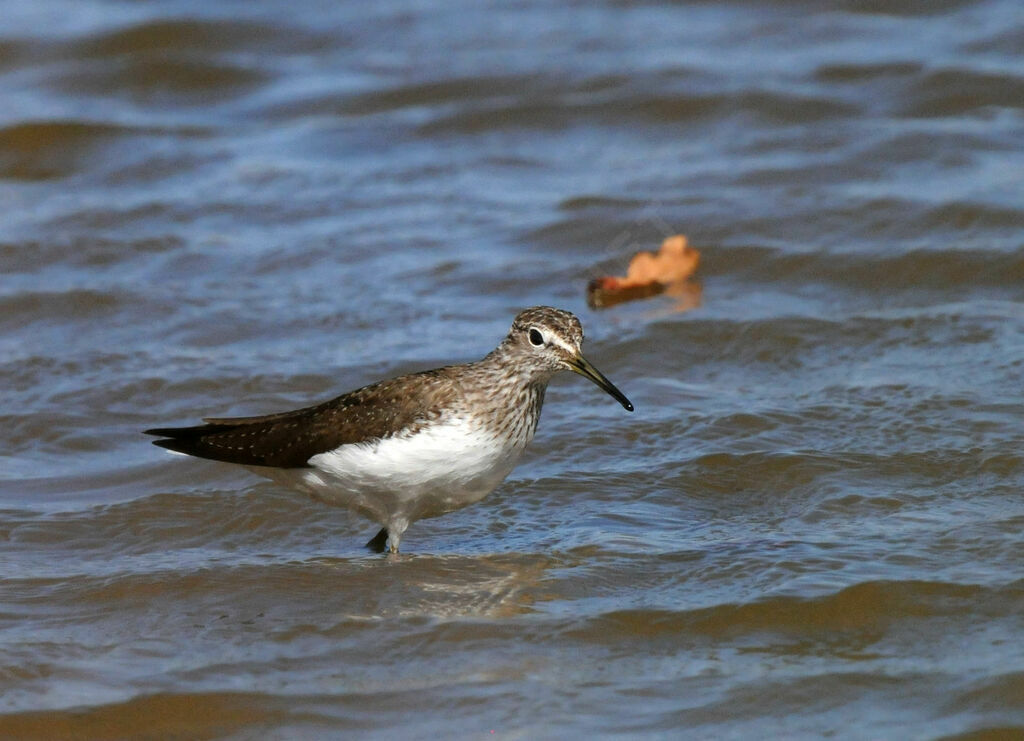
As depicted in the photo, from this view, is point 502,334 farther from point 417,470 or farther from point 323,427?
point 417,470

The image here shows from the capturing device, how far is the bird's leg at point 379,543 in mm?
7188

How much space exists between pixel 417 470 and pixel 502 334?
3.31m

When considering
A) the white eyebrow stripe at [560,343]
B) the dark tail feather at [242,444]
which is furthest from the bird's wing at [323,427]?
the white eyebrow stripe at [560,343]

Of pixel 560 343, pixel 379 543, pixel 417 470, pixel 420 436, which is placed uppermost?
pixel 560 343


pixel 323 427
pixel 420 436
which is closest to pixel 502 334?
pixel 323 427

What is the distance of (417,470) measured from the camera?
662 centimetres

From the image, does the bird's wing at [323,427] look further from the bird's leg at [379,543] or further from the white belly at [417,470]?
the bird's leg at [379,543]

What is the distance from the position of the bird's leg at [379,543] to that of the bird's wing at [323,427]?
584 mm

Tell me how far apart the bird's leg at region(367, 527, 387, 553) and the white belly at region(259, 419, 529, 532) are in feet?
0.87

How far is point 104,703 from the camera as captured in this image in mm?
5633

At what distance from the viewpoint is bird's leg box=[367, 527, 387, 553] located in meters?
7.19

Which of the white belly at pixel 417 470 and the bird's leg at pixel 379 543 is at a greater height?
the white belly at pixel 417 470

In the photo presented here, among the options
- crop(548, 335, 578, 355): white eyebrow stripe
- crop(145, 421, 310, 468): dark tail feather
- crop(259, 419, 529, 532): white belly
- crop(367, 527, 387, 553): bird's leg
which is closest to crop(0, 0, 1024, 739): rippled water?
crop(367, 527, 387, 553): bird's leg

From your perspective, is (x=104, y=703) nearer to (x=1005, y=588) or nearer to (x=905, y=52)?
(x=1005, y=588)
